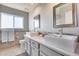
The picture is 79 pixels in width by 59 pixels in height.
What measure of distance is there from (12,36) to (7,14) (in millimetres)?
367

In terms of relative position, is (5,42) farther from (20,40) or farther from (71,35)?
(71,35)

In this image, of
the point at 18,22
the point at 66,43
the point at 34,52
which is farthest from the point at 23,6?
the point at 66,43

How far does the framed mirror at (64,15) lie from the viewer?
3.84 ft

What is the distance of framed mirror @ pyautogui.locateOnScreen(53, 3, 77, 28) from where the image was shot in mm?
1172

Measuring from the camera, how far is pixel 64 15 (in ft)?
4.10

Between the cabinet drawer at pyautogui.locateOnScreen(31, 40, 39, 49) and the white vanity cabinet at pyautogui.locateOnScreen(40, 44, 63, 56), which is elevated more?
the cabinet drawer at pyautogui.locateOnScreen(31, 40, 39, 49)

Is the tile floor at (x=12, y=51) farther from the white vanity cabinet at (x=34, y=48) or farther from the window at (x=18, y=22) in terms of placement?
the window at (x=18, y=22)

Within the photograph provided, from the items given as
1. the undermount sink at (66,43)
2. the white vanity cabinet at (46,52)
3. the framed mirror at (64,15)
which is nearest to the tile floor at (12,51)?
the white vanity cabinet at (46,52)

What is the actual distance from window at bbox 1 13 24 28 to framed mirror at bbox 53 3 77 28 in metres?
0.57

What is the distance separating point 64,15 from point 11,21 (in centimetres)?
83

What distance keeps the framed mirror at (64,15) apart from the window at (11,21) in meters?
0.57

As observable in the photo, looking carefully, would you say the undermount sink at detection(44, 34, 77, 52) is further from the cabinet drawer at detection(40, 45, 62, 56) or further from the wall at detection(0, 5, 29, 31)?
the wall at detection(0, 5, 29, 31)

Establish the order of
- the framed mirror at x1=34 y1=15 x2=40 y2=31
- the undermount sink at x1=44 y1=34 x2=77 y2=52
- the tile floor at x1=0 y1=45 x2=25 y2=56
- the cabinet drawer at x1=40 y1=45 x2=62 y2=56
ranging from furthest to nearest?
the framed mirror at x1=34 y1=15 x2=40 y2=31, the tile floor at x1=0 y1=45 x2=25 y2=56, the cabinet drawer at x1=40 y1=45 x2=62 y2=56, the undermount sink at x1=44 y1=34 x2=77 y2=52

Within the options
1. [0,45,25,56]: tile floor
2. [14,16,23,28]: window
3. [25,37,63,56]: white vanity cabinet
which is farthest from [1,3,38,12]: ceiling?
Answer: [0,45,25,56]: tile floor
